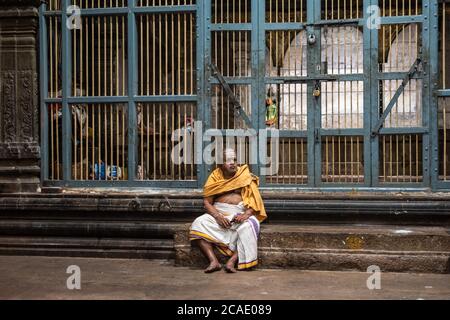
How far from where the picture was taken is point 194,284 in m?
6.22

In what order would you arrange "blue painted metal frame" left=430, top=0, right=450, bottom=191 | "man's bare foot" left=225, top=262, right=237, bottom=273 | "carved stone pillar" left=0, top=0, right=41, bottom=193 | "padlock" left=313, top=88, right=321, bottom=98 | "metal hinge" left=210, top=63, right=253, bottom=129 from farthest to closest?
"carved stone pillar" left=0, top=0, right=41, bottom=193 < "metal hinge" left=210, top=63, right=253, bottom=129 < "padlock" left=313, top=88, right=321, bottom=98 < "blue painted metal frame" left=430, top=0, right=450, bottom=191 < "man's bare foot" left=225, top=262, right=237, bottom=273

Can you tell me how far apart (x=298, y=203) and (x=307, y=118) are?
0.98m

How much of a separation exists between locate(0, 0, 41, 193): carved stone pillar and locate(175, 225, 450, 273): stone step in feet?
7.46

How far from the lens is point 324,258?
6832 mm

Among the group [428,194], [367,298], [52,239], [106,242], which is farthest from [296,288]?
[52,239]

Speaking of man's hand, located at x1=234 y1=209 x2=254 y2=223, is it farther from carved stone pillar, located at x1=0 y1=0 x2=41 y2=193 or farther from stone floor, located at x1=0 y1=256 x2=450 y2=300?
carved stone pillar, located at x1=0 y1=0 x2=41 y2=193

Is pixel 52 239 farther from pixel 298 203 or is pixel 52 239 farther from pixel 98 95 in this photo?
pixel 298 203

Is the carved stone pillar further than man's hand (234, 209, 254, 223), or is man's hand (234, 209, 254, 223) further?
the carved stone pillar

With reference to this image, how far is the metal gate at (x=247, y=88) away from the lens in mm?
7438

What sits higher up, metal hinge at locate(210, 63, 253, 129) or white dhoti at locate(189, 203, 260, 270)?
metal hinge at locate(210, 63, 253, 129)

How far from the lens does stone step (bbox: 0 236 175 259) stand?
7.62 meters

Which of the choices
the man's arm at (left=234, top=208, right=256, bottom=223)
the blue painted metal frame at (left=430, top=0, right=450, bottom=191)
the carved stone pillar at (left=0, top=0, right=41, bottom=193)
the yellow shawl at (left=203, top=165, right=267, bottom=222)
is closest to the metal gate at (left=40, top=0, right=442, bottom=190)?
the blue painted metal frame at (left=430, top=0, right=450, bottom=191)

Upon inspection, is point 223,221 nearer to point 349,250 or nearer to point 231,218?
point 231,218

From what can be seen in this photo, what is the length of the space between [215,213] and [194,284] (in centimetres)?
97
